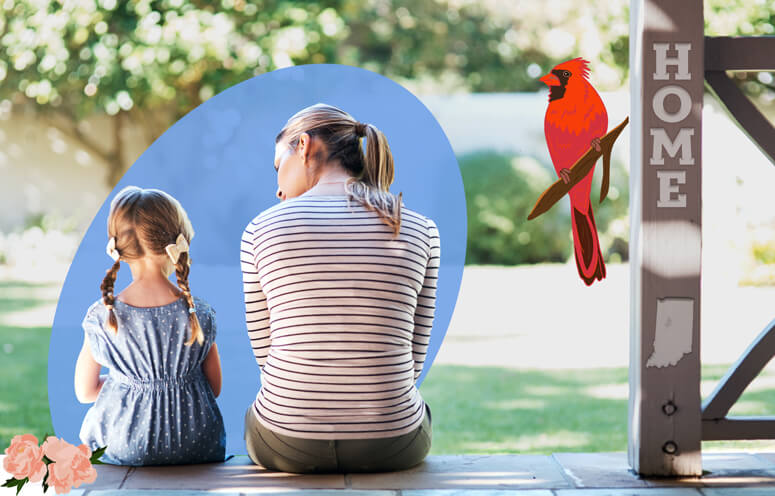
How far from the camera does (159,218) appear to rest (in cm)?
258

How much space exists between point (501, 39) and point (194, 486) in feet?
37.5

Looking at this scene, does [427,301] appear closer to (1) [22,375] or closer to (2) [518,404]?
(2) [518,404]

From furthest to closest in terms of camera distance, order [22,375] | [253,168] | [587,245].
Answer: [22,375], [253,168], [587,245]

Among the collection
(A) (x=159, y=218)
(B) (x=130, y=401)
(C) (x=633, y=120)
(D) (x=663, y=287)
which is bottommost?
(B) (x=130, y=401)

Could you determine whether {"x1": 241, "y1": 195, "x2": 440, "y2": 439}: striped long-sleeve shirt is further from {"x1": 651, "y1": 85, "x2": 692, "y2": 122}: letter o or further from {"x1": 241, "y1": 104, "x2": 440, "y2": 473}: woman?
{"x1": 651, "y1": 85, "x2": 692, "y2": 122}: letter o

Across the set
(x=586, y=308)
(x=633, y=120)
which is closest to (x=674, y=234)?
(x=633, y=120)

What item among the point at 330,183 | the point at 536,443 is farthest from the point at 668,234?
the point at 536,443

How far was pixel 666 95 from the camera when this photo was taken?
2.55 metres

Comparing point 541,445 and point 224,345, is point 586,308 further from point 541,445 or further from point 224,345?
point 224,345

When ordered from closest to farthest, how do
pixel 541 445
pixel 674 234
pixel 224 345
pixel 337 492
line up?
pixel 337 492, pixel 674 234, pixel 224 345, pixel 541 445

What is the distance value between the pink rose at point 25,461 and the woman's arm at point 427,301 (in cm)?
115

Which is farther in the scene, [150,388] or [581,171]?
[581,171]

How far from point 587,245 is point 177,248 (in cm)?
128

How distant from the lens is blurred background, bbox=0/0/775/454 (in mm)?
7043
